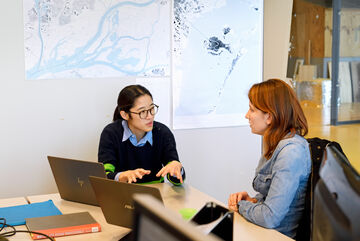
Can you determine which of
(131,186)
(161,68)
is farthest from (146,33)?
(131,186)

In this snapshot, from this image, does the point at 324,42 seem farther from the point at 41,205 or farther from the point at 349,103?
the point at 41,205

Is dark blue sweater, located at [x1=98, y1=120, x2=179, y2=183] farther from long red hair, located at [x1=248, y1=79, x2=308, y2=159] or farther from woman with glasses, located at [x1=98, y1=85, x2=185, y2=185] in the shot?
long red hair, located at [x1=248, y1=79, x2=308, y2=159]

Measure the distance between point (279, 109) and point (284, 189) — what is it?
14.5 inches

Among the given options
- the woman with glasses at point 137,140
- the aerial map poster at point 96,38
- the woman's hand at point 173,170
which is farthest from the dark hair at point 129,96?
the aerial map poster at point 96,38

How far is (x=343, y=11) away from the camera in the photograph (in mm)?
3248

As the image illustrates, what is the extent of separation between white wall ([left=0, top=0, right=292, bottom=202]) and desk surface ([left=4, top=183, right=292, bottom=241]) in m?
0.94

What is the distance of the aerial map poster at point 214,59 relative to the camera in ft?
12.2

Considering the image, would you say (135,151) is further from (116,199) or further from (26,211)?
(116,199)

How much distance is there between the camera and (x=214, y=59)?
3.84 metres

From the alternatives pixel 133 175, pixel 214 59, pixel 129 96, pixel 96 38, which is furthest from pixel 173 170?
pixel 214 59

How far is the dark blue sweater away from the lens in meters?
2.75

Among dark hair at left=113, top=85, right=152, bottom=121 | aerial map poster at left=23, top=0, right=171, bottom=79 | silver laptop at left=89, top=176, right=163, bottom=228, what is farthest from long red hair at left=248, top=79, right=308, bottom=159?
aerial map poster at left=23, top=0, right=171, bottom=79

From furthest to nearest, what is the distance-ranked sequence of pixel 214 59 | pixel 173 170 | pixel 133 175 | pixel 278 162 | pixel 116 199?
1. pixel 214 59
2. pixel 173 170
3. pixel 133 175
4. pixel 278 162
5. pixel 116 199

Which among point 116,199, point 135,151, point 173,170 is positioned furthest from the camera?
point 135,151
